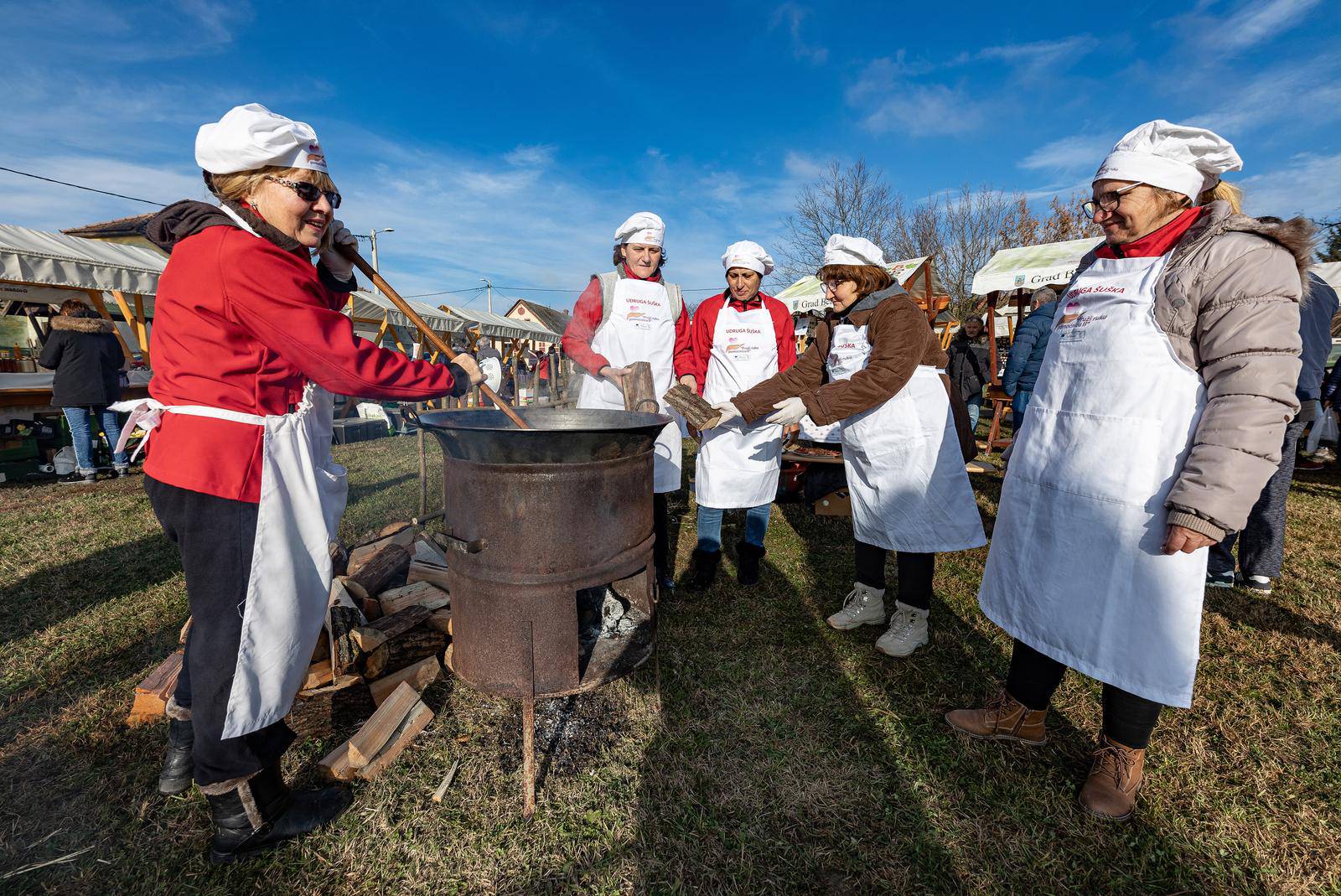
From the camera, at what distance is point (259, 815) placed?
1.81m

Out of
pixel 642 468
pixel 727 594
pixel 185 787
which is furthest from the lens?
pixel 727 594

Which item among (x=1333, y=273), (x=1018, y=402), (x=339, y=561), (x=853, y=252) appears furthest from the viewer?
(x=1333, y=273)

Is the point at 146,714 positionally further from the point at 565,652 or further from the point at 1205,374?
the point at 1205,374

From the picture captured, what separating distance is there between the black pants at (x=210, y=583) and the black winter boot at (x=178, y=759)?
22.0 inches

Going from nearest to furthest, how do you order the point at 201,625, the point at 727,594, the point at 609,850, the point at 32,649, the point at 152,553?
1. the point at 201,625
2. the point at 609,850
3. the point at 32,649
4. the point at 727,594
5. the point at 152,553

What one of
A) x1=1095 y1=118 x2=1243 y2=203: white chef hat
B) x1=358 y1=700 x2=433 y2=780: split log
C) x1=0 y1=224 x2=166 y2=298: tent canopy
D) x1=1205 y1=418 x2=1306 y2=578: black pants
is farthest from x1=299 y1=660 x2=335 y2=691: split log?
x1=0 y1=224 x2=166 y2=298: tent canopy

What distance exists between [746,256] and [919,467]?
1.69 meters

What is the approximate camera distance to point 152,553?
14.3 ft

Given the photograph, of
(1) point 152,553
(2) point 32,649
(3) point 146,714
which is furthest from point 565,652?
(1) point 152,553

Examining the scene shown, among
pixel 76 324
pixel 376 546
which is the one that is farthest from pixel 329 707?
pixel 76 324

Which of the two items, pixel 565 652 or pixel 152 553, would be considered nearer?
pixel 565 652

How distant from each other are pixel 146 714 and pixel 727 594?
2.97 metres

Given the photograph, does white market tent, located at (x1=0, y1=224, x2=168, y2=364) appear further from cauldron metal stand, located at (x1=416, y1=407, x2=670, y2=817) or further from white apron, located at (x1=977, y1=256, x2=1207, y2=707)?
white apron, located at (x1=977, y1=256, x2=1207, y2=707)

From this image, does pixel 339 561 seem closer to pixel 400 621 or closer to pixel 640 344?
pixel 400 621
